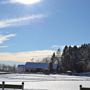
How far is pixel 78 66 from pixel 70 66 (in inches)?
563

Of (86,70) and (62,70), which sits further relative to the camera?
(62,70)

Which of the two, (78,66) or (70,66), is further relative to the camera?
(70,66)

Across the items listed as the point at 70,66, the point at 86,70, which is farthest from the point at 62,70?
the point at 86,70

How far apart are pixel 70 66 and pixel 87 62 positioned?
10400 mm

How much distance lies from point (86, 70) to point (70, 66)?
14827mm

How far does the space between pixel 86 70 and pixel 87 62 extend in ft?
46.5

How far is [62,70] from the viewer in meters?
198

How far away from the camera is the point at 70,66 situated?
198 metres

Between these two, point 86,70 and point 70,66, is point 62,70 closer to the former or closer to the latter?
point 70,66

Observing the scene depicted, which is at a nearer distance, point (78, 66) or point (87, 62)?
point (78, 66)

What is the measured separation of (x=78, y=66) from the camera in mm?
184625

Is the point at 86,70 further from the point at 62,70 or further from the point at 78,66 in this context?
the point at 62,70

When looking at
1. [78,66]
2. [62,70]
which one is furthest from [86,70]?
[62,70]
